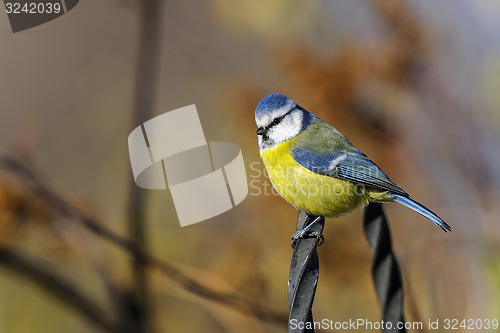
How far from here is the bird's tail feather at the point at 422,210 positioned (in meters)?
0.97

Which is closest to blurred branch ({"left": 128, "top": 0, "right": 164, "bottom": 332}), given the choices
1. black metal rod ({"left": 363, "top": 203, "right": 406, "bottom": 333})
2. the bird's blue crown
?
the bird's blue crown

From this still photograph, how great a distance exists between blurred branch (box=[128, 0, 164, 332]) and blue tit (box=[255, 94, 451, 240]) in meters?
0.27

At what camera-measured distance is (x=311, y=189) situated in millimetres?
1080

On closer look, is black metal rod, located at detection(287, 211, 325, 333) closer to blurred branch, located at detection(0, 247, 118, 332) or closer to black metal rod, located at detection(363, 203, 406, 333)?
black metal rod, located at detection(363, 203, 406, 333)

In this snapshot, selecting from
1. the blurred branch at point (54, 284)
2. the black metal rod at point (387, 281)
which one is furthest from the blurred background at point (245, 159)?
the black metal rod at point (387, 281)

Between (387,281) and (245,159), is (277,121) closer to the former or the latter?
(245,159)

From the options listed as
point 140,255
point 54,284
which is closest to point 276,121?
point 140,255

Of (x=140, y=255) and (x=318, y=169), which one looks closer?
(x=140, y=255)

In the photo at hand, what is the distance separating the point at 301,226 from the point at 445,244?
0.44 meters

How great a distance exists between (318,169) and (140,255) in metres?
0.44

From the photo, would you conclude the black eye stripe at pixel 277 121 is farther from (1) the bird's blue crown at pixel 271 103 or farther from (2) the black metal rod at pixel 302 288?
(2) the black metal rod at pixel 302 288

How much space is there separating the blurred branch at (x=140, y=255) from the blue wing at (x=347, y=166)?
1.12 feet

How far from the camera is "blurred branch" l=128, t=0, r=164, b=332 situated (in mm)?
1027

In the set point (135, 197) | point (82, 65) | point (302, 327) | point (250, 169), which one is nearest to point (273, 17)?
point (250, 169)
